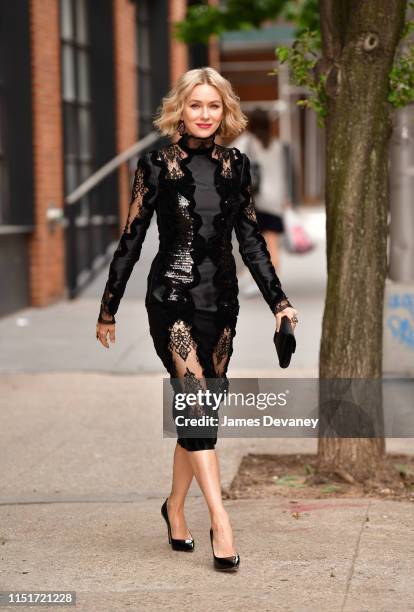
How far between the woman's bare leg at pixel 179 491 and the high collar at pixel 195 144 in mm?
1231

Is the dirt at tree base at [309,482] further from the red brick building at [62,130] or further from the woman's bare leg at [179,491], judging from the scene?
A: the red brick building at [62,130]

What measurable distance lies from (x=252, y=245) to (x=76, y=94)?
1184 centimetres

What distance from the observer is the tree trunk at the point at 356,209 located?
6305 millimetres

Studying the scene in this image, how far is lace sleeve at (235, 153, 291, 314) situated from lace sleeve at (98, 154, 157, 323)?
379 millimetres

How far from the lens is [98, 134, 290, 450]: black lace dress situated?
4.99 m

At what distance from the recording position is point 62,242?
15461mm

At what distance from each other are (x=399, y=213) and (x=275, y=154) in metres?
6.56

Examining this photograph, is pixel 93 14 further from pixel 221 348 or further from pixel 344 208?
pixel 221 348

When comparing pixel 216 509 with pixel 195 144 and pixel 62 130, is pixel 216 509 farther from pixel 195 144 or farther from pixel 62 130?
pixel 62 130

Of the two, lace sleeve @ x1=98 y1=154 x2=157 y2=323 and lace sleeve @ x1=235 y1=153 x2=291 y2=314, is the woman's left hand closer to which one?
lace sleeve @ x1=235 y1=153 x2=291 y2=314

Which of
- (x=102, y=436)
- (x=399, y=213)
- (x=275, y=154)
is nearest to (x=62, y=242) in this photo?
(x=275, y=154)

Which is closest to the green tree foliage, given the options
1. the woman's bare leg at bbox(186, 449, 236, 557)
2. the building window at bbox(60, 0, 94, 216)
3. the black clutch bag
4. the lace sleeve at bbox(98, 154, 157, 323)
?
the building window at bbox(60, 0, 94, 216)

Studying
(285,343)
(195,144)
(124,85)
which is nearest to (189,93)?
(195,144)

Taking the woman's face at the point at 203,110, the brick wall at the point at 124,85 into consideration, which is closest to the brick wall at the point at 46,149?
the brick wall at the point at 124,85
